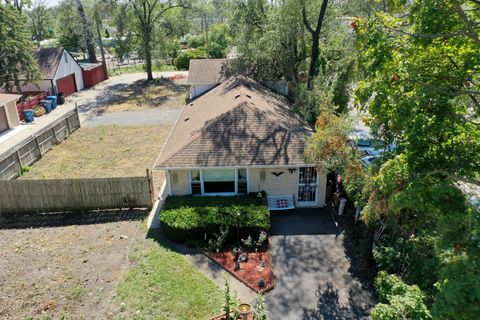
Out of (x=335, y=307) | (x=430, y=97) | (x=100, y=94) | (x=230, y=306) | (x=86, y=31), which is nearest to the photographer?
(x=430, y=97)

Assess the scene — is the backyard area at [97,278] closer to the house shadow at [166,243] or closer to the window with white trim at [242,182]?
the house shadow at [166,243]

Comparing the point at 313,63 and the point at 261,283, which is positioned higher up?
the point at 313,63

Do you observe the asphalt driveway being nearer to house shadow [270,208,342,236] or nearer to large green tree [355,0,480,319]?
house shadow [270,208,342,236]

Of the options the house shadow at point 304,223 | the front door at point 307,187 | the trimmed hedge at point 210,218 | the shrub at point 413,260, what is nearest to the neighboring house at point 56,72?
the trimmed hedge at point 210,218

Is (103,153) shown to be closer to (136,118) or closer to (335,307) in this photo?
(136,118)

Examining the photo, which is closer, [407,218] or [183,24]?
[407,218]

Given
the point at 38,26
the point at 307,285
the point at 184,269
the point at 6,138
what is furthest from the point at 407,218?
the point at 38,26

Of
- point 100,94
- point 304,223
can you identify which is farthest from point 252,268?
point 100,94

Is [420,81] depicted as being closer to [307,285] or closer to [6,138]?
[307,285]
